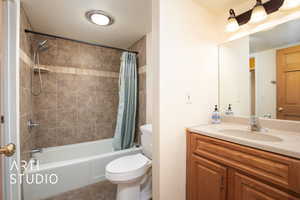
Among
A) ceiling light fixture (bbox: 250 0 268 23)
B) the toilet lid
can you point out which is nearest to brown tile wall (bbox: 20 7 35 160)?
the toilet lid

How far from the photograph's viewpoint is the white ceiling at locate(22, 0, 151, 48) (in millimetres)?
1413

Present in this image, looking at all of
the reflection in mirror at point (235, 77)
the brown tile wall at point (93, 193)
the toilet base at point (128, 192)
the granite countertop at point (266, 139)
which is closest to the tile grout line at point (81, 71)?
the reflection in mirror at point (235, 77)

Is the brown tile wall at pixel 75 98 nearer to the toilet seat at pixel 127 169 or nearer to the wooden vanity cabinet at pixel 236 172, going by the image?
the toilet seat at pixel 127 169

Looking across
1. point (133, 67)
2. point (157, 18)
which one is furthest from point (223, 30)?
point (133, 67)

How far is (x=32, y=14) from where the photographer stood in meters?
1.59

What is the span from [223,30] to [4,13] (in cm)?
204

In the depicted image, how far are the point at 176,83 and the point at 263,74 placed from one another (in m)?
0.89

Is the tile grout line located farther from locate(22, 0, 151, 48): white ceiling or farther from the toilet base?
the toilet base

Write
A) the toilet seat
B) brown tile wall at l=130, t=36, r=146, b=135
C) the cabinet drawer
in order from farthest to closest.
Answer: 1. brown tile wall at l=130, t=36, r=146, b=135
2. the toilet seat
3. the cabinet drawer

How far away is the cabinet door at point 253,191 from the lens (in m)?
0.70

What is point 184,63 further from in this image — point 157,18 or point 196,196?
point 196,196

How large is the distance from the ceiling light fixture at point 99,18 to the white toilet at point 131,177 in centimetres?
182

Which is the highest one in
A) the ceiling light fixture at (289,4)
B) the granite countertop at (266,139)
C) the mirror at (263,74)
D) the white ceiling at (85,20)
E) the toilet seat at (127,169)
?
the white ceiling at (85,20)

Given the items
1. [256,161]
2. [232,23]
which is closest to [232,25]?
[232,23]
